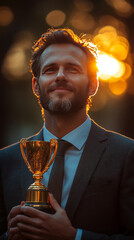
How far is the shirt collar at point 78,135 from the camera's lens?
2465mm

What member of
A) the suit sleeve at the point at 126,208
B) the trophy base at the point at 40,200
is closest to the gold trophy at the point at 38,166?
the trophy base at the point at 40,200

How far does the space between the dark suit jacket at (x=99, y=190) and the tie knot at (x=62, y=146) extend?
140mm

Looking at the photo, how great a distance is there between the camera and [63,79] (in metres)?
2.40

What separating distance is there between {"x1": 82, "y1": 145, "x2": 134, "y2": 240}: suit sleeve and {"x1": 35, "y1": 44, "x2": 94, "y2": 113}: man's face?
585mm

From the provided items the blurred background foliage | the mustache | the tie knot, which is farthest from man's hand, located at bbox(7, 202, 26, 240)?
the blurred background foliage

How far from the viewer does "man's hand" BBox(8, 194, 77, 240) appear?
193cm

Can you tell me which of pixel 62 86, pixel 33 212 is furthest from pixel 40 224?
pixel 62 86

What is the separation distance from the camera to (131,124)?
882cm

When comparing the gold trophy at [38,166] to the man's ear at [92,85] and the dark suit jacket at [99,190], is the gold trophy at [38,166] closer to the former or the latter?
the dark suit jacket at [99,190]

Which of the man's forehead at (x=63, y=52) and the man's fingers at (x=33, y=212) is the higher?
the man's forehead at (x=63, y=52)

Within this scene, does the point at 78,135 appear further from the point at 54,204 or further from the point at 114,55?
the point at 114,55

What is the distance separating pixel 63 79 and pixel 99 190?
0.82 meters

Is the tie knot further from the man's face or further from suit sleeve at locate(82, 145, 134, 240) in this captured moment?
suit sleeve at locate(82, 145, 134, 240)

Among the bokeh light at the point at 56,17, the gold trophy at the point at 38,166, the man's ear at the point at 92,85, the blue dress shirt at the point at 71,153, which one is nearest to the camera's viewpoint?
the gold trophy at the point at 38,166
